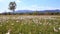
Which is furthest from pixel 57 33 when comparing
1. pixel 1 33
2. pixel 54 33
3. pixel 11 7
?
pixel 11 7

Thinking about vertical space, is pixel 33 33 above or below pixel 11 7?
above

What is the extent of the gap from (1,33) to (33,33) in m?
0.73

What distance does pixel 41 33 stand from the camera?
3.83m

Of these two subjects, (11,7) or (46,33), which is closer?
(46,33)

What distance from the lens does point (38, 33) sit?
12.6 feet

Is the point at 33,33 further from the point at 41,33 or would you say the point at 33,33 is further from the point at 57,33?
the point at 57,33

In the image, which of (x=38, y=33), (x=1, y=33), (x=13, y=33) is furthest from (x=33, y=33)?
(x=1, y=33)

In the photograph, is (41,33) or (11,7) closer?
(41,33)

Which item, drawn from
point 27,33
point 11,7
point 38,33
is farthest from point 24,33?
point 11,7

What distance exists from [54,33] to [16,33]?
825mm

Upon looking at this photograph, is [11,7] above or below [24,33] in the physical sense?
below

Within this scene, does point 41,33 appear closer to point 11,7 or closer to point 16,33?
point 16,33

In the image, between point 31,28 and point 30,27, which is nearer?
point 31,28

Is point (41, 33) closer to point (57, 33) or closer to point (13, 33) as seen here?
point (57, 33)
